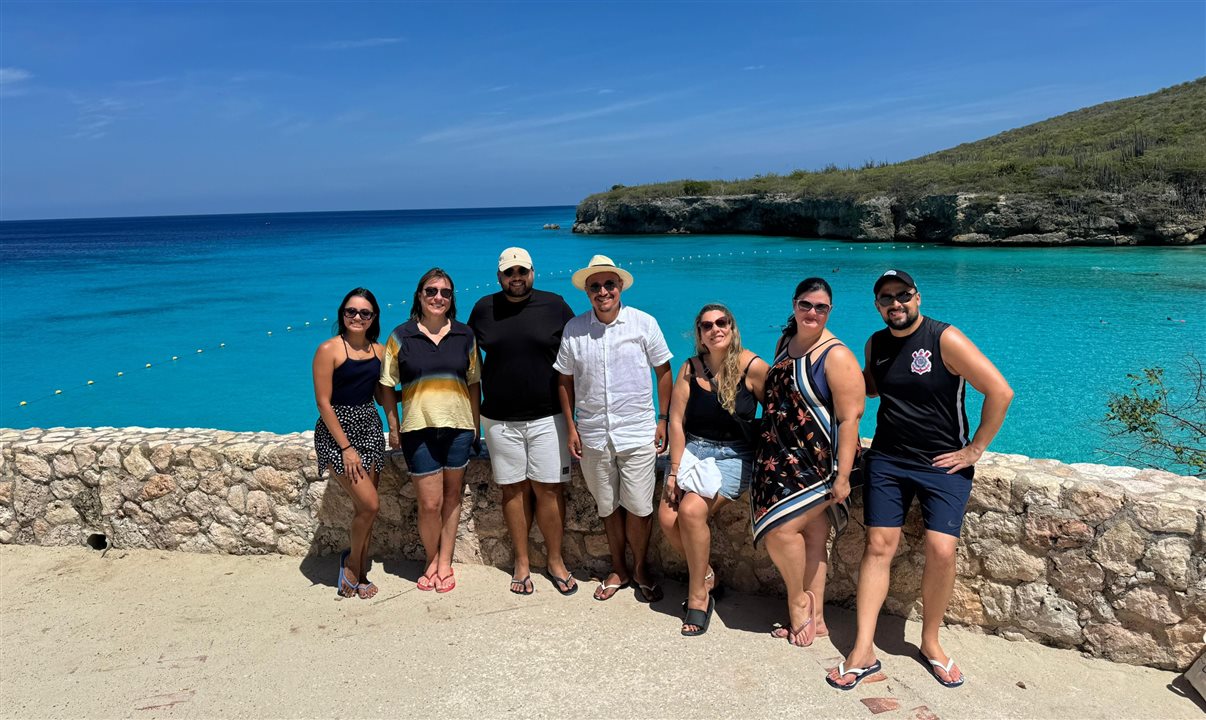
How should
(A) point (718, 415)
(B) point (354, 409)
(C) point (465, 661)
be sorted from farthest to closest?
(B) point (354, 409) < (A) point (718, 415) < (C) point (465, 661)

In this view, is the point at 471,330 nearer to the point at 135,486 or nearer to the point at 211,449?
the point at 211,449

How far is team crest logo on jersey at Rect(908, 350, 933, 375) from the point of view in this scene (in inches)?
117

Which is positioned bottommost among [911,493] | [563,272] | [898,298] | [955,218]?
[563,272]

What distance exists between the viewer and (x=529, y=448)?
147 inches

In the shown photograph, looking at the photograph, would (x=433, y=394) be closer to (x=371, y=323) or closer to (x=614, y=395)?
(x=371, y=323)

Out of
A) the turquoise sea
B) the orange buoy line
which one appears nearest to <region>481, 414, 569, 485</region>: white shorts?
the turquoise sea

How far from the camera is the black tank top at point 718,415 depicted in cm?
332

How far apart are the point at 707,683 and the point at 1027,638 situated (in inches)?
58.8

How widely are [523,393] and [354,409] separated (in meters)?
0.89

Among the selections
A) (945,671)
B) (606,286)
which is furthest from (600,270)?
(945,671)

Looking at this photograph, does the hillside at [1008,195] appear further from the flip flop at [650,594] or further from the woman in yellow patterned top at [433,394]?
the woman in yellow patterned top at [433,394]

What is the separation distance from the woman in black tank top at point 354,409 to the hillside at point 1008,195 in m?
31.8

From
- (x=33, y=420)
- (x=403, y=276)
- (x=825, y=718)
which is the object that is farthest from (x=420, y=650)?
(x=403, y=276)

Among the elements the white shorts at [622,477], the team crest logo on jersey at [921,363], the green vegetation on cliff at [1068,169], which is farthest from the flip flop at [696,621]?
the green vegetation on cliff at [1068,169]
